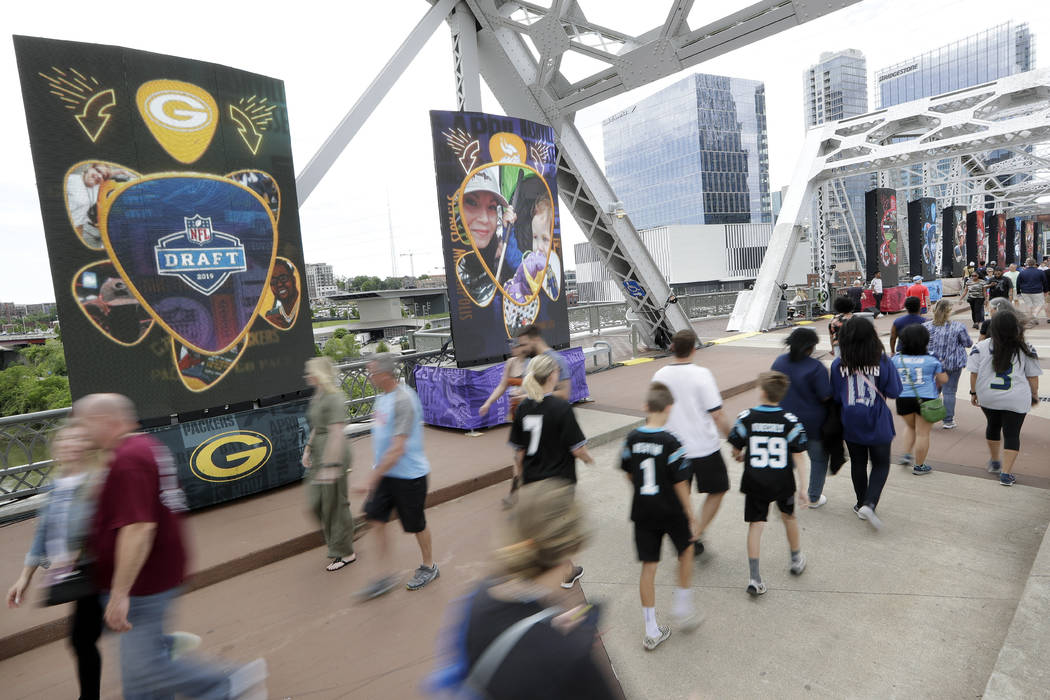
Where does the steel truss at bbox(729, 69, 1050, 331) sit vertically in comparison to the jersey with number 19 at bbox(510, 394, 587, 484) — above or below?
above

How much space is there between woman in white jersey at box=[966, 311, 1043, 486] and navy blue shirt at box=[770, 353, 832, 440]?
1903 mm

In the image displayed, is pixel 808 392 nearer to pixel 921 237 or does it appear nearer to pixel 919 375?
pixel 919 375

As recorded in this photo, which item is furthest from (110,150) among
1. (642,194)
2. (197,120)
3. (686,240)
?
(642,194)

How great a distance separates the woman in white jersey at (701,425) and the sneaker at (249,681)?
3045 millimetres

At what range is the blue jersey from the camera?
562 cm

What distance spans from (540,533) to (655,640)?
2.31 metres

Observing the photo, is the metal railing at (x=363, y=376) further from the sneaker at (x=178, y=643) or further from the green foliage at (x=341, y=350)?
the green foliage at (x=341, y=350)

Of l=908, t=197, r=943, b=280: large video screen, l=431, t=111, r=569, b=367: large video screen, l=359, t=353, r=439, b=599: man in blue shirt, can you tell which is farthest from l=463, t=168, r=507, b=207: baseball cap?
l=908, t=197, r=943, b=280: large video screen

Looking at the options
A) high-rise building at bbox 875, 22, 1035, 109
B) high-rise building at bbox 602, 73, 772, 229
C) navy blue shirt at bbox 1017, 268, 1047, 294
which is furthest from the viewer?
high-rise building at bbox 875, 22, 1035, 109

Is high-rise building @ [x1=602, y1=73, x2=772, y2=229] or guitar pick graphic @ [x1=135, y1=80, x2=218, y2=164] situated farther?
high-rise building @ [x1=602, y1=73, x2=772, y2=229]

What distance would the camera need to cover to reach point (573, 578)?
14.1ft

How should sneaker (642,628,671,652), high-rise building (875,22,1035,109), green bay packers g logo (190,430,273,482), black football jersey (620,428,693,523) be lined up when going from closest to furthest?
black football jersey (620,428,693,523)
sneaker (642,628,671,652)
green bay packers g logo (190,430,273,482)
high-rise building (875,22,1035,109)

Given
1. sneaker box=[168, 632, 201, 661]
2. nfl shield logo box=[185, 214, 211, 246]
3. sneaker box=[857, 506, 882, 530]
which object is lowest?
sneaker box=[857, 506, 882, 530]

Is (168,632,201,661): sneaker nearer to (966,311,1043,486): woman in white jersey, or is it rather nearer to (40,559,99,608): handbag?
(40,559,99,608): handbag
